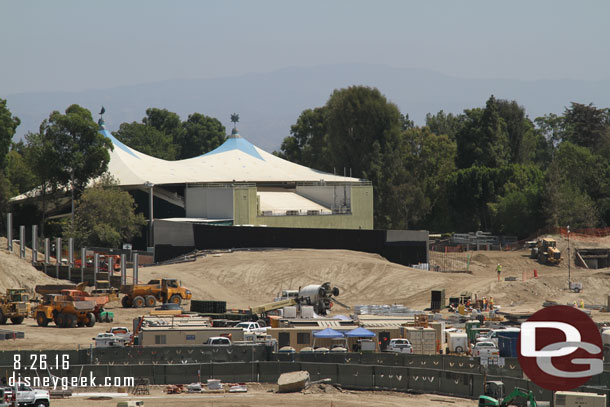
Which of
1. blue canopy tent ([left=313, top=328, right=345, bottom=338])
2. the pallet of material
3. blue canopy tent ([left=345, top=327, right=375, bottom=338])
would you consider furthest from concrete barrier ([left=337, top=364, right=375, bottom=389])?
the pallet of material

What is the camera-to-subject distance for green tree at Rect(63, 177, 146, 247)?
9481 cm

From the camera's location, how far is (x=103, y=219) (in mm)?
95750

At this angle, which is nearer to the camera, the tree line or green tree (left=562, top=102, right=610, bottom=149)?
the tree line

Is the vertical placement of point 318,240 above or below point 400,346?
above

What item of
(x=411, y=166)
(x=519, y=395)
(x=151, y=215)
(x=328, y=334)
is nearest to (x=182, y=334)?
(x=328, y=334)

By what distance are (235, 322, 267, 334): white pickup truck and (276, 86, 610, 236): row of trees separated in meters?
61.4

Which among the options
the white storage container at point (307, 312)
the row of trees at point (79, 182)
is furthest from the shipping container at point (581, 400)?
the row of trees at point (79, 182)

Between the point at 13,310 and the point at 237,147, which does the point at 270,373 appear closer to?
the point at 13,310

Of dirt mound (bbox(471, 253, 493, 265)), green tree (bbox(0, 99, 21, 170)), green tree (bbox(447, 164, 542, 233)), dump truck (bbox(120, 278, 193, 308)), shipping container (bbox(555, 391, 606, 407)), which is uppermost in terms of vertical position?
green tree (bbox(0, 99, 21, 170))

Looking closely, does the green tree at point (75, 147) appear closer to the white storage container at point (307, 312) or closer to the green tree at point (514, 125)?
the white storage container at point (307, 312)

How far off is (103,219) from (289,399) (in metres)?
62.7

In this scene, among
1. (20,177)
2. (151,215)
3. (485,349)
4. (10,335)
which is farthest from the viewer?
(20,177)

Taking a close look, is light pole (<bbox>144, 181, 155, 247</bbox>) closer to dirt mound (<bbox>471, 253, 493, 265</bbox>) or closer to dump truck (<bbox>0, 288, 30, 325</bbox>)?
dirt mound (<bbox>471, 253, 493, 265</bbox>)

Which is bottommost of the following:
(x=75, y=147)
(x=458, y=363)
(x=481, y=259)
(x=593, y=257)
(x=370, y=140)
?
(x=458, y=363)
